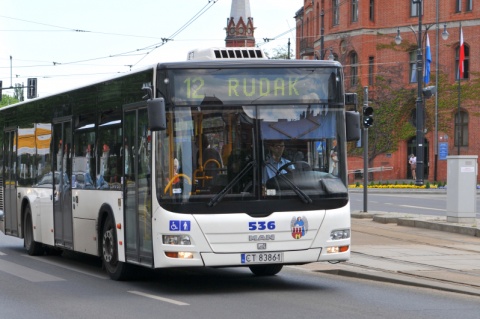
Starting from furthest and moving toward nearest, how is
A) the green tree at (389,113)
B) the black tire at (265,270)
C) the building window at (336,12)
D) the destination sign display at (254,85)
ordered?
the building window at (336,12) < the green tree at (389,113) < the black tire at (265,270) < the destination sign display at (254,85)

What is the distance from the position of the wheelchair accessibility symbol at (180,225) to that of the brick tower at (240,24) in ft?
288

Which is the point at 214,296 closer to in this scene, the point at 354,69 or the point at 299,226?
the point at 299,226

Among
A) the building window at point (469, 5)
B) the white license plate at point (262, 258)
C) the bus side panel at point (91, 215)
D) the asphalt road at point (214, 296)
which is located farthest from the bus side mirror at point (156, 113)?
the building window at point (469, 5)

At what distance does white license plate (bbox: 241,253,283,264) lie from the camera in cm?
1352

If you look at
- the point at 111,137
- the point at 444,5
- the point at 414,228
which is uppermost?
the point at 444,5

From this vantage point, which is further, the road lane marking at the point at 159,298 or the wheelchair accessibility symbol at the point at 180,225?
the wheelchair accessibility symbol at the point at 180,225

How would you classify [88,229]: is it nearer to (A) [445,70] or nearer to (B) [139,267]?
(B) [139,267]

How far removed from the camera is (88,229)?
54.9 feet

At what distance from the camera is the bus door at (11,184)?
2216 centimetres

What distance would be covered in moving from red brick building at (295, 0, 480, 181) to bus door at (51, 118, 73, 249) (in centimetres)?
4930

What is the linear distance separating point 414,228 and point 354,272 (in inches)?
413

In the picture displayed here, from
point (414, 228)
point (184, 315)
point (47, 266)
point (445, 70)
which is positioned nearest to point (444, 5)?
point (445, 70)

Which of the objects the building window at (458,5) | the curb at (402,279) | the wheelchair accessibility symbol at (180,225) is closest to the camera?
the wheelchair accessibility symbol at (180,225)

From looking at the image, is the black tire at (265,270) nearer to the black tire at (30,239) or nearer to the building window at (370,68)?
the black tire at (30,239)
